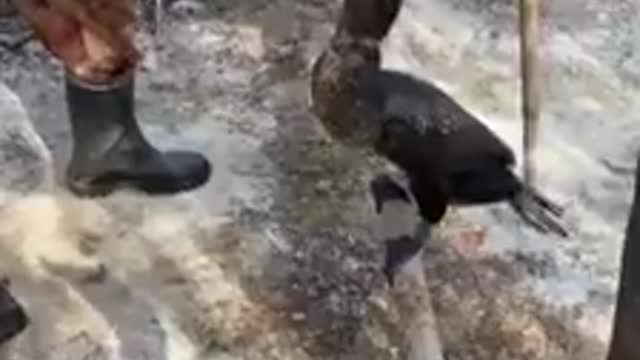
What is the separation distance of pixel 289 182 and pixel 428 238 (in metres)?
0.28

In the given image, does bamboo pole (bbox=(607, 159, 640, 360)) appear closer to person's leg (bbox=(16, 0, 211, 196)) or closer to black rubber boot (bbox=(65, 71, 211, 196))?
person's leg (bbox=(16, 0, 211, 196))

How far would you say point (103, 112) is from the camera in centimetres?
200

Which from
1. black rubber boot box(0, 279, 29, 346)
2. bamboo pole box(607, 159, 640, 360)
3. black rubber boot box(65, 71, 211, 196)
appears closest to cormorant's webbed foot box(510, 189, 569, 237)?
black rubber boot box(65, 71, 211, 196)

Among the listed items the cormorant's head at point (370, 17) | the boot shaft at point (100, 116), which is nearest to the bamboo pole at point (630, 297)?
the cormorant's head at point (370, 17)

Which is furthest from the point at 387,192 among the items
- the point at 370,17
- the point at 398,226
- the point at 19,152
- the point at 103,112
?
the point at 19,152

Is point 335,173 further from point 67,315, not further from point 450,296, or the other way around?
point 67,315

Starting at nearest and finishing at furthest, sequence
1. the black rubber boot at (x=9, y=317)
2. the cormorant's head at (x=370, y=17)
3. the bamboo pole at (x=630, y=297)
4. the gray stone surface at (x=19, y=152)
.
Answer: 1. the bamboo pole at (x=630, y=297)
2. the black rubber boot at (x=9, y=317)
3. the cormorant's head at (x=370, y=17)
4. the gray stone surface at (x=19, y=152)

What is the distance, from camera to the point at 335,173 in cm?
213

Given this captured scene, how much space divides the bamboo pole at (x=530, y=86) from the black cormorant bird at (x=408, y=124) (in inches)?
3.2

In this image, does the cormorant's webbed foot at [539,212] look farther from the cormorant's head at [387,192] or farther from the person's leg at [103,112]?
the person's leg at [103,112]

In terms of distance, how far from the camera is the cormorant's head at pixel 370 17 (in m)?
1.86

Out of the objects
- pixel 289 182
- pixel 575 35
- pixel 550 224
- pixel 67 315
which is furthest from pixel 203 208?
pixel 575 35

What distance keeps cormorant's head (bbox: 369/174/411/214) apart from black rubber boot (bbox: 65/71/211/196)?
0.32 meters

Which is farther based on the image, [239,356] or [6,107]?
[6,107]
